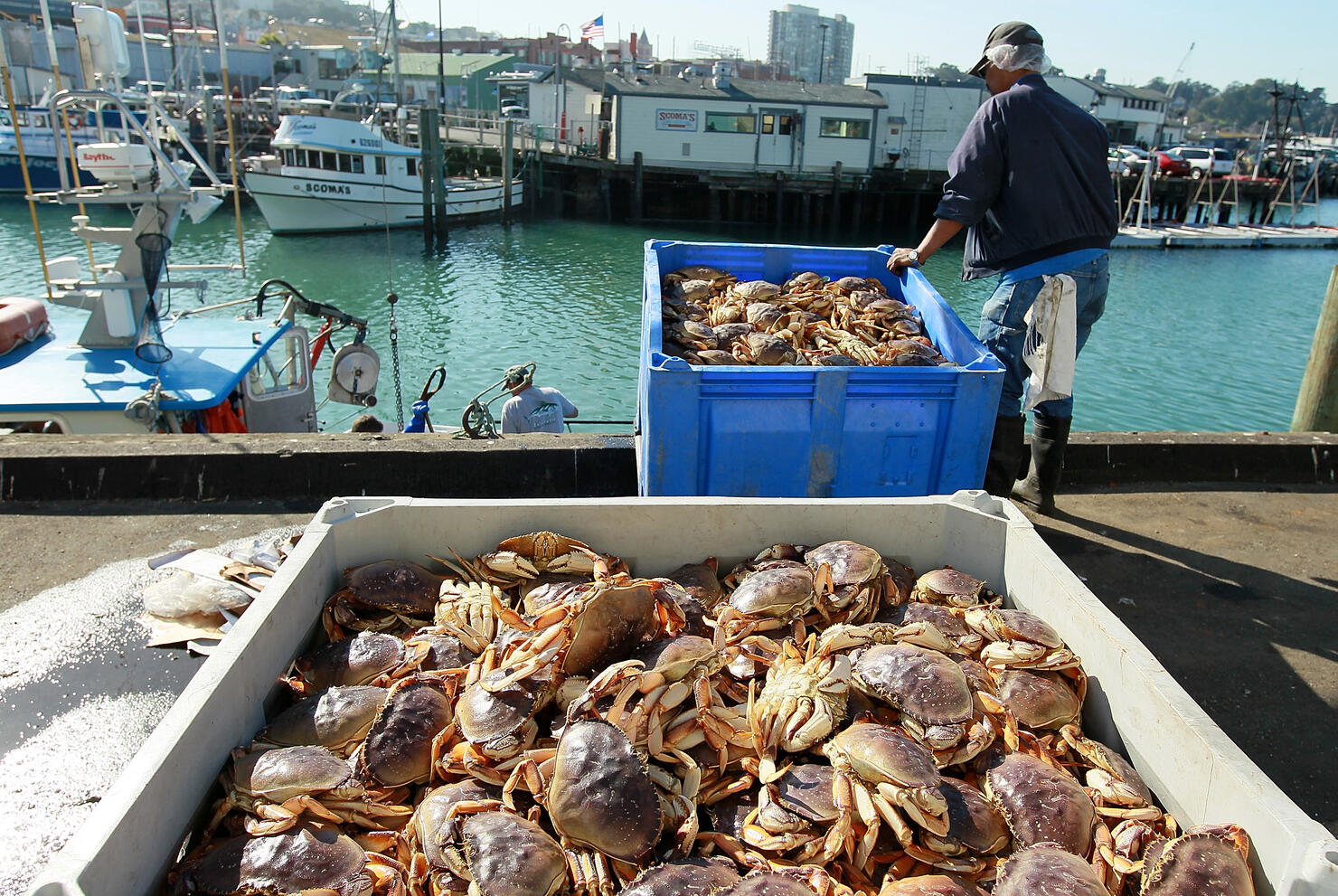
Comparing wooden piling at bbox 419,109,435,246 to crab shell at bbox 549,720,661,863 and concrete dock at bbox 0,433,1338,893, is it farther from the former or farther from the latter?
crab shell at bbox 549,720,661,863

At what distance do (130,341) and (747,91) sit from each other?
114ft

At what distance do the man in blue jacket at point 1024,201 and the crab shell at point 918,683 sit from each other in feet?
7.72

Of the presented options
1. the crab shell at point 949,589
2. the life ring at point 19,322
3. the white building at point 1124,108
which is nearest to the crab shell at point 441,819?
the crab shell at point 949,589

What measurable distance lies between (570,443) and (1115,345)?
1923cm

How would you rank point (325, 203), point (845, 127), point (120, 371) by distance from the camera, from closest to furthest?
1. point (120, 371)
2. point (325, 203)
3. point (845, 127)

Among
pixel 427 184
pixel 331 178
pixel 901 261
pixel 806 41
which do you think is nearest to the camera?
pixel 901 261

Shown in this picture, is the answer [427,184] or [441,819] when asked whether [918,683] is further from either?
[427,184]

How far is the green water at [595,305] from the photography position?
1653cm

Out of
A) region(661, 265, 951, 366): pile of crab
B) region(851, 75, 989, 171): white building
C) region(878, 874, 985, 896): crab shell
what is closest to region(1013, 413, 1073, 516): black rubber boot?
region(661, 265, 951, 366): pile of crab

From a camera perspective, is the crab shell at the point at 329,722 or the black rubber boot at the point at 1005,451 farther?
the black rubber boot at the point at 1005,451

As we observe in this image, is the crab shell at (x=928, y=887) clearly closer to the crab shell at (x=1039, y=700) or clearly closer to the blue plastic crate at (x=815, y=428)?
the crab shell at (x=1039, y=700)

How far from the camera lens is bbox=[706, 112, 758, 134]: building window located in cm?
3697

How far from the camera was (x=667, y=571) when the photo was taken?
10.3 feet

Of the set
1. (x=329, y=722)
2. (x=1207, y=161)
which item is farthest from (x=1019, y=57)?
(x=1207, y=161)
